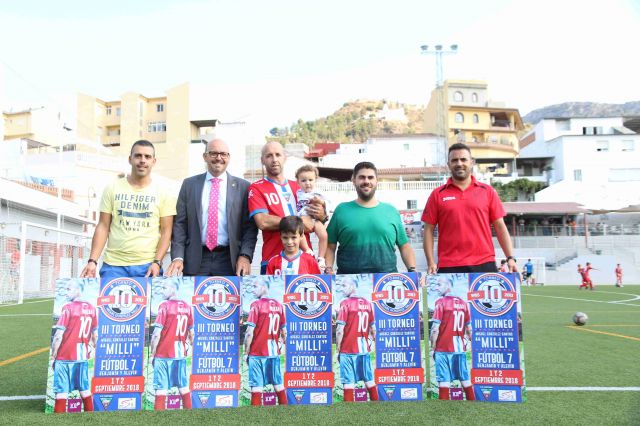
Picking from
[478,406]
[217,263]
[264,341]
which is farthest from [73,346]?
[478,406]

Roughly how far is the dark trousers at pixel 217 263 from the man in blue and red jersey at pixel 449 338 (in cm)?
175

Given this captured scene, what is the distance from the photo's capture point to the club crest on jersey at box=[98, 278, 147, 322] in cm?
412

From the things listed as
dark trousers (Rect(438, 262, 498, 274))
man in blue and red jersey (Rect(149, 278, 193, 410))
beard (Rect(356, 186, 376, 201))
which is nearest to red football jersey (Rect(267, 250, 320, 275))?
beard (Rect(356, 186, 376, 201))

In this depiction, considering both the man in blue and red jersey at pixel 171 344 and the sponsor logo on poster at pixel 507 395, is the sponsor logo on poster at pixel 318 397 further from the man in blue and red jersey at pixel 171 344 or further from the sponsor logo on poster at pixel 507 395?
the sponsor logo on poster at pixel 507 395

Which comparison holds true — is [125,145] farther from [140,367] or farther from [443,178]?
[140,367]

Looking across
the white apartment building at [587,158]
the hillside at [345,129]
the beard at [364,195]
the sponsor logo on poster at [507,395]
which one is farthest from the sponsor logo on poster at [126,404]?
the hillside at [345,129]

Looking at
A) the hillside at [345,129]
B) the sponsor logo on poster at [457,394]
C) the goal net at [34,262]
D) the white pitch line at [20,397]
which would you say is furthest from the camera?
the hillside at [345,129]

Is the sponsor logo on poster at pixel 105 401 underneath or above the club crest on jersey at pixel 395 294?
underneath

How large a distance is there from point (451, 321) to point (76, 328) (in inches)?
110

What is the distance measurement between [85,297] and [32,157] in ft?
173

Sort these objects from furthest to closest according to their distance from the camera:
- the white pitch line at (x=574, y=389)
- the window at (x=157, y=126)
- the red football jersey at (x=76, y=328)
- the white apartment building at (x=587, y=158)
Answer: the window at (x=157, y=126) → the white apartment building at (x=587, y=158) → the white pitch line at (x=574, y=389) → the red football jersey at (x=76, y=328)

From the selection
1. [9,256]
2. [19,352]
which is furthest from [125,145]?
[19,352]

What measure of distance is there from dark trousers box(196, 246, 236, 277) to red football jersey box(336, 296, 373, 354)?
115 centimetres

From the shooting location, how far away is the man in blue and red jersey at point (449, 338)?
4168 millimetres
